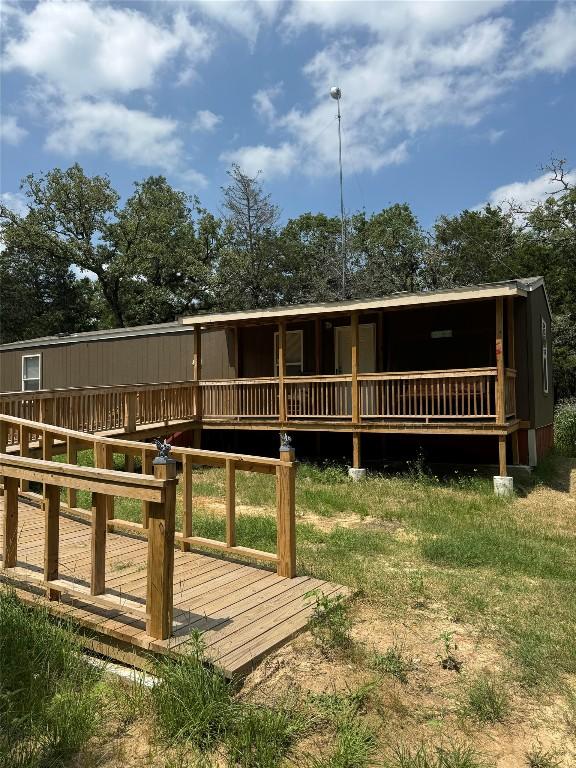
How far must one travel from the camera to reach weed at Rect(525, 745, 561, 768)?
2637 mm

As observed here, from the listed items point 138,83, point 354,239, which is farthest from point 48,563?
point 354,239

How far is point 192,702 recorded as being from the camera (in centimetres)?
293

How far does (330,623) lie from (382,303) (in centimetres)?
744

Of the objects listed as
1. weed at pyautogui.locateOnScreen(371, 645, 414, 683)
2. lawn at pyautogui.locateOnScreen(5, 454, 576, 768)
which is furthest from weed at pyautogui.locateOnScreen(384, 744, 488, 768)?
weed at pyautogui.locateOnScreen(371, 645, 414, 683)

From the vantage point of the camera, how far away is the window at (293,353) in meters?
14.0

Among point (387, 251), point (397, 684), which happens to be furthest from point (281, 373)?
point (387, 251)


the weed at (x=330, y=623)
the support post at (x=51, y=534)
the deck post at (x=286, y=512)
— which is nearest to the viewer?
the weed at (x=330, y=623)

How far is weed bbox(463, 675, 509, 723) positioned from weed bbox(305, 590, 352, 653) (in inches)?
33.1

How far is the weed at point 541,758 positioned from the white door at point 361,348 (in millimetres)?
10430

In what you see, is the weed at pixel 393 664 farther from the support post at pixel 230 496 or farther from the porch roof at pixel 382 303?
the porch roof at pixel 382 303

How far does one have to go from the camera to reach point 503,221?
2823 centimetres

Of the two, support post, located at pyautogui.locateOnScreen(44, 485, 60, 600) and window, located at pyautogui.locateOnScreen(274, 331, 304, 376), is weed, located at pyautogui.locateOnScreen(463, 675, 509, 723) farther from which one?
window, located at pyautogui.locateOnScreen(274, 331, 304, 376)

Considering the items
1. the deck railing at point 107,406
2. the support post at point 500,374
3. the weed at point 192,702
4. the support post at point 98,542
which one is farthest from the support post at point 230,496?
the support post at point 500,374

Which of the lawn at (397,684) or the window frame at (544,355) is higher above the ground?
the window frame at (544,355)
